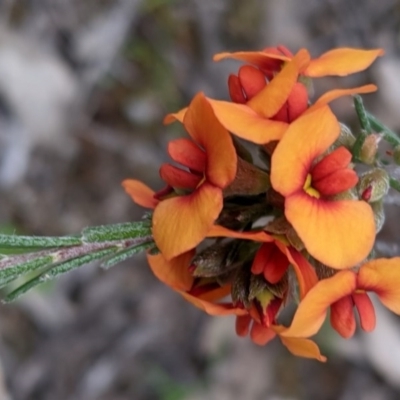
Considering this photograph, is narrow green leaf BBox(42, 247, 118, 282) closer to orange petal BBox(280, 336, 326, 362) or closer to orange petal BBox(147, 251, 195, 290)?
orange petal BBox(147, 251, 195, 290)

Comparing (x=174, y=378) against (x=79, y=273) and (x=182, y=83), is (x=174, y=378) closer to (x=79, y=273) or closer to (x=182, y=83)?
(x=79, y=273)

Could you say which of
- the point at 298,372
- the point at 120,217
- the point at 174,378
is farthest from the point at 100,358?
the point at 298,372

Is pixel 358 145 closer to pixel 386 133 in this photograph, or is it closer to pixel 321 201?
pixel 386 133

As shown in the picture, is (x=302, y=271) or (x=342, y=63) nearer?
(x=302, y=271)

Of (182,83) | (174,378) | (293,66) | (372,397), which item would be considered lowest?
(372,397)

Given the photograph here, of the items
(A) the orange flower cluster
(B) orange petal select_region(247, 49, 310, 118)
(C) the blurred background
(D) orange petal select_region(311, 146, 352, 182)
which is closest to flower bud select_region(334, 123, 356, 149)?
(A) the orange flower cluster

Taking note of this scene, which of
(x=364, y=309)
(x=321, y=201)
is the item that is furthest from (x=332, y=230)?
(x=364, y=309)
